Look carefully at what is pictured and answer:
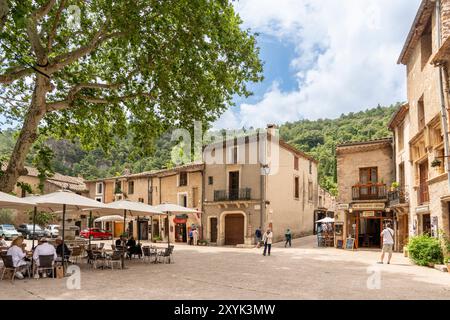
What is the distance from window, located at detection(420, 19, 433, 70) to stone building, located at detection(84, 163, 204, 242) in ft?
61.8

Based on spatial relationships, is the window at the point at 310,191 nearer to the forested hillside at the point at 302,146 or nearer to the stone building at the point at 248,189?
the stone building at the point at 248,189

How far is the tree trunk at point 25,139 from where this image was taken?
1347 centimetres

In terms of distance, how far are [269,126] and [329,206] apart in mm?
20479

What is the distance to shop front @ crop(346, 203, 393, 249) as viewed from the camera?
23.3 meters

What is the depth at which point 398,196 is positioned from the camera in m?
20.7

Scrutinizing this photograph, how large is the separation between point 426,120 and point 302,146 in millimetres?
50816

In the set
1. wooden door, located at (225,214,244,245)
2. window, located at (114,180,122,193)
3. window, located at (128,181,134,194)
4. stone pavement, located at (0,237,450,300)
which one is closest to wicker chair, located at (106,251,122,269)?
stone pavement, located at (0,237,450,300)

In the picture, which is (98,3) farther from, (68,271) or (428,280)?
(428,280)

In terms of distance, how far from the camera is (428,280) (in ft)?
36.9

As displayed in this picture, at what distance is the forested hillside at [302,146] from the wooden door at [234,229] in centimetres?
1960

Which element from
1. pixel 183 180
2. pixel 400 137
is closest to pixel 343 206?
pixel 400 137

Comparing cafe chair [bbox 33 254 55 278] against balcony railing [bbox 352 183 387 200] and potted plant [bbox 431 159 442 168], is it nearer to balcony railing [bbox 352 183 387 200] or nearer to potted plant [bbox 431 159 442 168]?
potted plant [bbox 431 159 442 168]

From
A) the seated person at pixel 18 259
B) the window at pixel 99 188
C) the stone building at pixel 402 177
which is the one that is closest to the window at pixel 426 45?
the stone building at pixel 402 177
